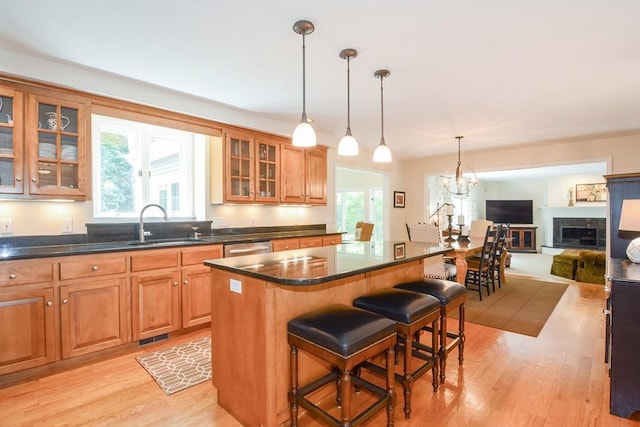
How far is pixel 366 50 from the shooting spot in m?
2.38

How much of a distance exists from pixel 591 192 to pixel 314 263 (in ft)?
34.2

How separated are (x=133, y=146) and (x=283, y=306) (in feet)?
9.18

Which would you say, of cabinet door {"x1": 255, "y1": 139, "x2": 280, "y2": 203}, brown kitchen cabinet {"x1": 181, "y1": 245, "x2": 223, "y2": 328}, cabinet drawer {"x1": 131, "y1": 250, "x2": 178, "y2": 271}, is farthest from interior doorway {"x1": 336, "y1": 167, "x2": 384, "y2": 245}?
cabinet drawer {"x1": 131, "y1": 250, "x2": 178, "y2": 271}

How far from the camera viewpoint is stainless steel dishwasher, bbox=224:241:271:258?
333 cm

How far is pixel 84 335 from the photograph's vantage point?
2.47 metres

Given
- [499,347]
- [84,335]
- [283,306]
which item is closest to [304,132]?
[283,306]

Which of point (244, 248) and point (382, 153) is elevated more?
point (382, 153)

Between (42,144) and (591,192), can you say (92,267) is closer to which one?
(42,144)

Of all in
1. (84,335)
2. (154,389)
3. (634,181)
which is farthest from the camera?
(634,181)

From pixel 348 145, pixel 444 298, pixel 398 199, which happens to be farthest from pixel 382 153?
pixel 398 199

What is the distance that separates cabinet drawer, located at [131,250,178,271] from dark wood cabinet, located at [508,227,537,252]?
401 inches

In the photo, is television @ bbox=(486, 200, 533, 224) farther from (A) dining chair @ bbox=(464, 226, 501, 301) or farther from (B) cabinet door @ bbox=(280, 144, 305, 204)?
(B) cabinet door @ bbox=(280, 144, 305, 204)

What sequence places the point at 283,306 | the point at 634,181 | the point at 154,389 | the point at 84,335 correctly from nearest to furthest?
the point at 283,306 → the point at 154,389 → the point at 84,335 → the point at 634,181

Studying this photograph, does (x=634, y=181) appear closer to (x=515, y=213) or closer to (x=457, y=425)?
(x=457, y=425)
